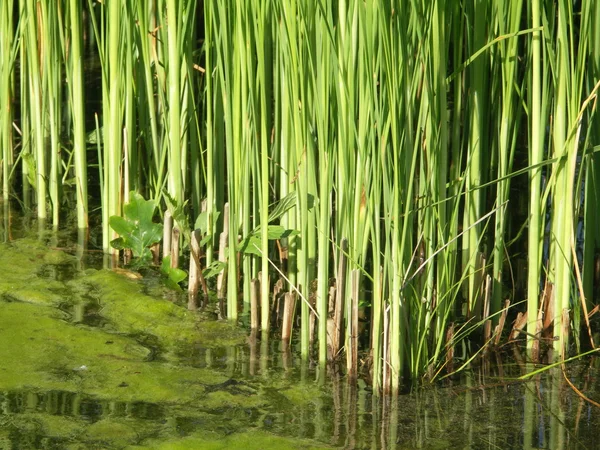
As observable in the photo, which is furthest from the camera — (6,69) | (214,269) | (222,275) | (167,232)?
(6,69)

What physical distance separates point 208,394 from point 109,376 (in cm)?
27

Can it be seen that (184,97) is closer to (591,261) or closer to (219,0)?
(219,0)

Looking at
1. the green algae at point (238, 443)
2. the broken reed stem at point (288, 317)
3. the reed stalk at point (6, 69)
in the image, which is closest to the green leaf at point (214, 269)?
the broken reed stem at point (288, 317)

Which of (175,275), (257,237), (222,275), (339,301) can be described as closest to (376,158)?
(339,301)

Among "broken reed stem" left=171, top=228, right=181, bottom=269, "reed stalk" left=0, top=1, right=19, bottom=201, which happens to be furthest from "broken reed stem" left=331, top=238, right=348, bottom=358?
"reed stalk" left=0, top=1, right=19, bottom=201

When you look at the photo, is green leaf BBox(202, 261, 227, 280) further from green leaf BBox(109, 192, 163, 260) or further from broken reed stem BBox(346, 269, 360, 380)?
broken reed stem BBox(346, 269, 360, 380)

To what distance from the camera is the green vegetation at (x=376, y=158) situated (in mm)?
2039

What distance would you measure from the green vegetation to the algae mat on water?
18 centimetres

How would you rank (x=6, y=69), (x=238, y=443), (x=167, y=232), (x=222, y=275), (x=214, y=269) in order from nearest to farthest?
1. (x=238, y=443)
2. (x=214, y=269)
3. (x=222, y=275)
4. (x=167, y=232)
5. (x=6, y=69)

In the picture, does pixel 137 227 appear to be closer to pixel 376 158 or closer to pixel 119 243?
pixel 119 243

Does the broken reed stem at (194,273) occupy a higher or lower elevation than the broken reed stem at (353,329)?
higher

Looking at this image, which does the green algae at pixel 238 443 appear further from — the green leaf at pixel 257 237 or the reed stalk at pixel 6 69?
the reed stalk at pixel 6 69

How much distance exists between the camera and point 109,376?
2.26 meters

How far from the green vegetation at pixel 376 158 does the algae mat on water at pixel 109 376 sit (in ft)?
0.60
